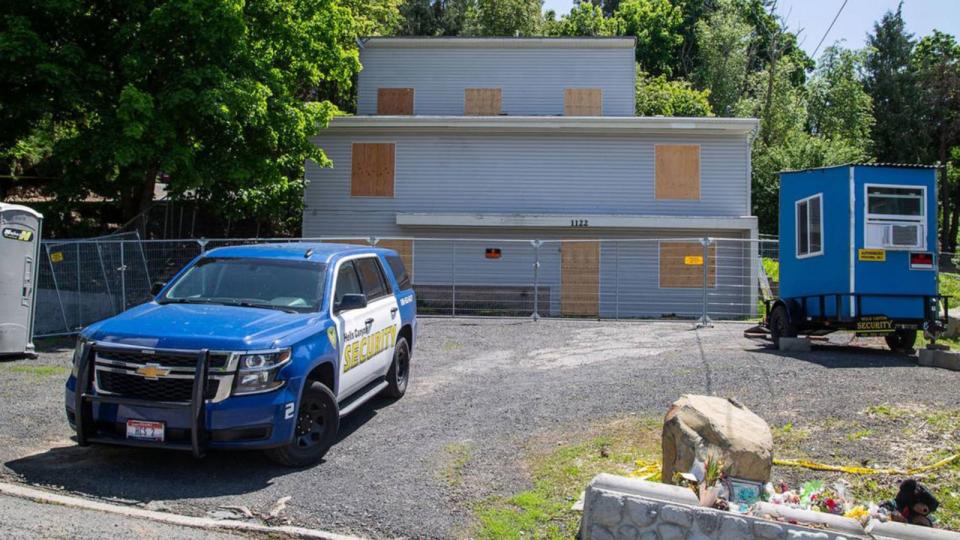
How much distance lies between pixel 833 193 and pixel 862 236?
2.81 ft

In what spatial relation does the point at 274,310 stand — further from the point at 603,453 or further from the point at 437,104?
the point at 437,104

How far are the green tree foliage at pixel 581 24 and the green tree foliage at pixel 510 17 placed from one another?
1.88 m

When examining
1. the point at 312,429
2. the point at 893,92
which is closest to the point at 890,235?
the point at 312,429

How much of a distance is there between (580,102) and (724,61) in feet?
71.7

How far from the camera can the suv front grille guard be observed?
20.7 ft

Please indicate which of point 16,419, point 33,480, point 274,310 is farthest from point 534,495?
point 16,419

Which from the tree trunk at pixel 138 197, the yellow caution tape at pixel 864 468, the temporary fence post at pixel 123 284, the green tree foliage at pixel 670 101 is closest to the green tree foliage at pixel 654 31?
the green tree foliage at pixel 670 101

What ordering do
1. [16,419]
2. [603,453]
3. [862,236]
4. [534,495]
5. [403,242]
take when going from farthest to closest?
[403,242]
[862,236]
[16,419]
[603,453]
[534,495]

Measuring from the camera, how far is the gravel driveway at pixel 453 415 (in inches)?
252

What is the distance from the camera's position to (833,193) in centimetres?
1269

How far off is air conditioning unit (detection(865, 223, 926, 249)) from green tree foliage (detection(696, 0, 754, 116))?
3312 cm

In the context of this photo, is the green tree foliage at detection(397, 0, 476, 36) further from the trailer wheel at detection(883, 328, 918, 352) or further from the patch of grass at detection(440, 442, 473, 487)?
the patch of grass at detection(440, 442, 473, 487)

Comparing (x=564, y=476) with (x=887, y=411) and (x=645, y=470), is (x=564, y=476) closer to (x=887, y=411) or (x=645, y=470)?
(x=645, y=470)

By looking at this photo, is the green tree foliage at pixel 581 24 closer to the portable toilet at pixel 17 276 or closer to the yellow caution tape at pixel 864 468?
the portable toilet at pixel 17 276
